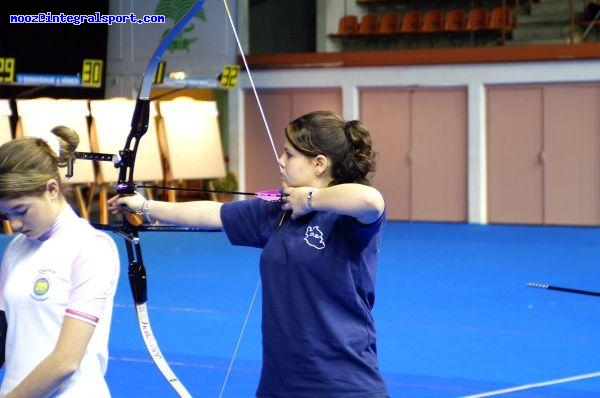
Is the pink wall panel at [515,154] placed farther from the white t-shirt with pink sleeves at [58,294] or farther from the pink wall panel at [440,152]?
the white t-shirt with pink sleeves at [58,294]

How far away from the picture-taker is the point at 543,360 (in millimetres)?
6387

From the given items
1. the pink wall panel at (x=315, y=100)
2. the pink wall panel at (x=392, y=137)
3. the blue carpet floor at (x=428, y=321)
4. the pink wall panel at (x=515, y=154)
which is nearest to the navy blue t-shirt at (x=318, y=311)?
the blue carpet floor at (x=428, y=321)

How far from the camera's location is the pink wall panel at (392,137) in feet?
55.5

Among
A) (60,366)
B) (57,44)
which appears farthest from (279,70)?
(60,366)

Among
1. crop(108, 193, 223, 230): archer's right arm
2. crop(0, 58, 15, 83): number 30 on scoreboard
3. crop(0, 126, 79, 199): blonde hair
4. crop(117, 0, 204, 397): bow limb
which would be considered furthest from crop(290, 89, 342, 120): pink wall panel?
crop(0, 126, 79, 199): blonde hair

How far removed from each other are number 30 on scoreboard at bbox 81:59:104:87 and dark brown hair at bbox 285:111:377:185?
11.9 m

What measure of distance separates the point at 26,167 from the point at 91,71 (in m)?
12.3

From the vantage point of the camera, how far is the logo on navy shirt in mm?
2547

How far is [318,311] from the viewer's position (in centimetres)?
254

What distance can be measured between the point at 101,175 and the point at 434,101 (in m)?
5.45

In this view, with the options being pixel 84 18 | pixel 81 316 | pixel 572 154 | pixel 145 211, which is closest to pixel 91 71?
pixel 84 18

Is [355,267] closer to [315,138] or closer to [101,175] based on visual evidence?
[315,138]

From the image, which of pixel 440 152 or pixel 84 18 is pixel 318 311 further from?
pixel 84 18

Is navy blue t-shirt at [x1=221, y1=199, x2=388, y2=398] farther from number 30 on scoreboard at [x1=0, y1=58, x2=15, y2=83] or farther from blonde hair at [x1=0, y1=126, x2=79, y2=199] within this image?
number 30 on scoreboard at [x1=0, y1=58, x2=15, y2=83]
